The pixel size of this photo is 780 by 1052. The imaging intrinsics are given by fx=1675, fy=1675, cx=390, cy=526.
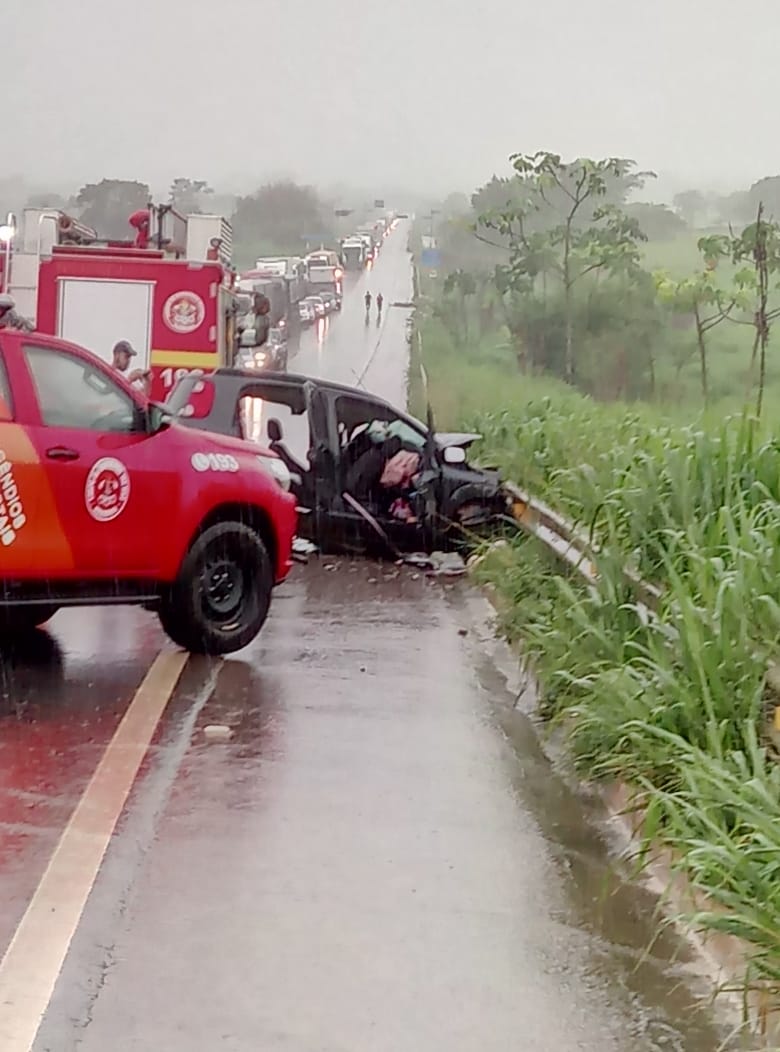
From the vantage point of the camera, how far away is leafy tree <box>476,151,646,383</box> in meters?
28.5

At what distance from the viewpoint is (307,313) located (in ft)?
173

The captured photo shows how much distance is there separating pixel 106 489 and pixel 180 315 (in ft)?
30.8

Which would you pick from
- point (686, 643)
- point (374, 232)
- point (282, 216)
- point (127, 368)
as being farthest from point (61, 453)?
point (374, 232)

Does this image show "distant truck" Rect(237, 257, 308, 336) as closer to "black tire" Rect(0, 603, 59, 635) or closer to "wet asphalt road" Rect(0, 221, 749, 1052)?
"black tire" Rect(0, 603, 59, 635)

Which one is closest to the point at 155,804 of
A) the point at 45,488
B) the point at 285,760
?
the point at 285,760

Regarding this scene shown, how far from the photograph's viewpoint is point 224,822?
20.6 ft

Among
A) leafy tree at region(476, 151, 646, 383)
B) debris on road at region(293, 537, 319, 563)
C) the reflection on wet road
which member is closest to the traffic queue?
debris on road at region(293, 537, 319, 563)

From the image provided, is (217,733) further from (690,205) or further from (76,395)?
(690,205)

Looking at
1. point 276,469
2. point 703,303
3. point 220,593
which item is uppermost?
point 703,303

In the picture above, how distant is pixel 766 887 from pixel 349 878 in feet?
5.17

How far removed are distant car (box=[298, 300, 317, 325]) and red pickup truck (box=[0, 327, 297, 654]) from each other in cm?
3970

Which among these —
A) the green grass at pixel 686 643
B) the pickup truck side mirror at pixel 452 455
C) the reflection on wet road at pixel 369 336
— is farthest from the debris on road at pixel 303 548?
the reflection on wet road at pixel 369 336

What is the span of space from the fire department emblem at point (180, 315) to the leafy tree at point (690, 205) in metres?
9.22

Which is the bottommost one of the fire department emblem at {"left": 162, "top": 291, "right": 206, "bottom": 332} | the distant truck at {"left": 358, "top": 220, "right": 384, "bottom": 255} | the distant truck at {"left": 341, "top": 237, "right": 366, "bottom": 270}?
the fire department emblem at {"left": 162, "top": 291, "right": 206, "bottom": 332}
